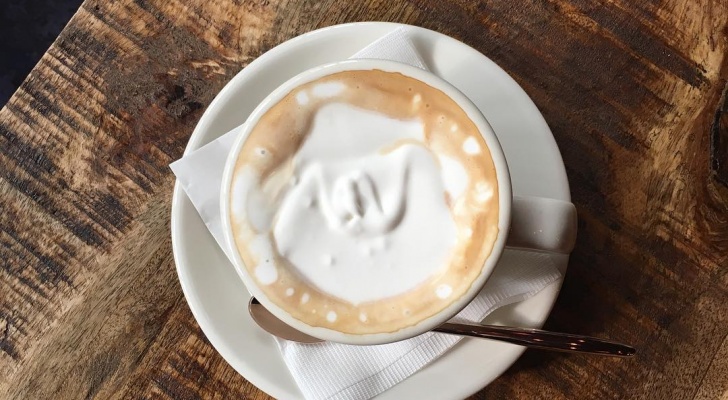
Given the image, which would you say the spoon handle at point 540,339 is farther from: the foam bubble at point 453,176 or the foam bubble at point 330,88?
the foam bubble at point 330,88

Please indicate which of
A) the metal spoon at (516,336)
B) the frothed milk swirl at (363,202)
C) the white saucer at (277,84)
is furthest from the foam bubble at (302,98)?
the metal spoon at (516,336)

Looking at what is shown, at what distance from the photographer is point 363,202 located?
67 cm

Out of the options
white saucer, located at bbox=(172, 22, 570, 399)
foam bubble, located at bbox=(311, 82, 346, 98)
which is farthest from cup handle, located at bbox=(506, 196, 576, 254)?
foam bubble, located at bbox=(311, 82, 346, 98)

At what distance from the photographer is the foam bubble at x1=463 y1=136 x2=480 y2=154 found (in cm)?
65

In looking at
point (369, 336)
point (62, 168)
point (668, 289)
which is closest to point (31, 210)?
point (62, 168)

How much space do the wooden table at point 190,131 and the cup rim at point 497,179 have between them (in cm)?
25

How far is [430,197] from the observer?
0.67 meters

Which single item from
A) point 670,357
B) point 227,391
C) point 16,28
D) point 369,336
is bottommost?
point 670,357

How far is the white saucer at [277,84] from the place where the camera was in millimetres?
786

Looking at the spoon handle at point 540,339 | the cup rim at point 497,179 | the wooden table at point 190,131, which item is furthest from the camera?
the wooden table at point 190,131

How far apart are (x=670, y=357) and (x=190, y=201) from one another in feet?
2.25

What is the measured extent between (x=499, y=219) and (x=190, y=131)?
0.49m

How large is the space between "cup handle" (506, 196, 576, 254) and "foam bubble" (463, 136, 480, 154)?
74mm

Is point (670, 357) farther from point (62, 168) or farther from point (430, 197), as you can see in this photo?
point (62, 168)
